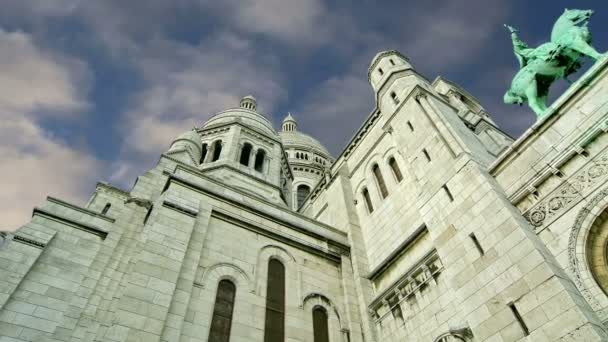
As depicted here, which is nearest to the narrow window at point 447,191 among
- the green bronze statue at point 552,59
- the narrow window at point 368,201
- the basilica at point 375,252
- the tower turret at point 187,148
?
the basilica at point 375,252

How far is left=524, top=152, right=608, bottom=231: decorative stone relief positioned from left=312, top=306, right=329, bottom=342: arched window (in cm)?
691

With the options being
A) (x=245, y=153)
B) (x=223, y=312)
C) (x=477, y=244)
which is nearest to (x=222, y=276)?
(x=223, y=312)

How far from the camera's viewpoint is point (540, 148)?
10242mm

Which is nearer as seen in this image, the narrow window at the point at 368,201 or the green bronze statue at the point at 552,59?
the green bronze statue at the point at 552,59

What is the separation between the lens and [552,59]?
11984 mm

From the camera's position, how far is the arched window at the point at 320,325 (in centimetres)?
1199

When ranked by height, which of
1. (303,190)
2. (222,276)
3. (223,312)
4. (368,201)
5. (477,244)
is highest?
(303,190)

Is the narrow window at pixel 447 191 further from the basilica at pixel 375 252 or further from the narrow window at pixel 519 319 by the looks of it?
the narrow window at pixel 519 319

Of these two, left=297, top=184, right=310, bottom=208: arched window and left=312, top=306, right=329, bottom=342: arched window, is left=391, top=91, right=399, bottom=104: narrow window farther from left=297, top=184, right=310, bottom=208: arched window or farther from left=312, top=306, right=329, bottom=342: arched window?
left=297, top=184, right=310, bottom=208: arched window

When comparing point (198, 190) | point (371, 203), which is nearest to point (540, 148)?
point (371, 203)

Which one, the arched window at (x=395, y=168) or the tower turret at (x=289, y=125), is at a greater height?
the tower turret at (x=289, y=125)

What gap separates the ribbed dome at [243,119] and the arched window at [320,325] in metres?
17.5

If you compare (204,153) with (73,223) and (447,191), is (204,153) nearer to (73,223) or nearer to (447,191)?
(73,223)

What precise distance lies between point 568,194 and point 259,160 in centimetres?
1994
